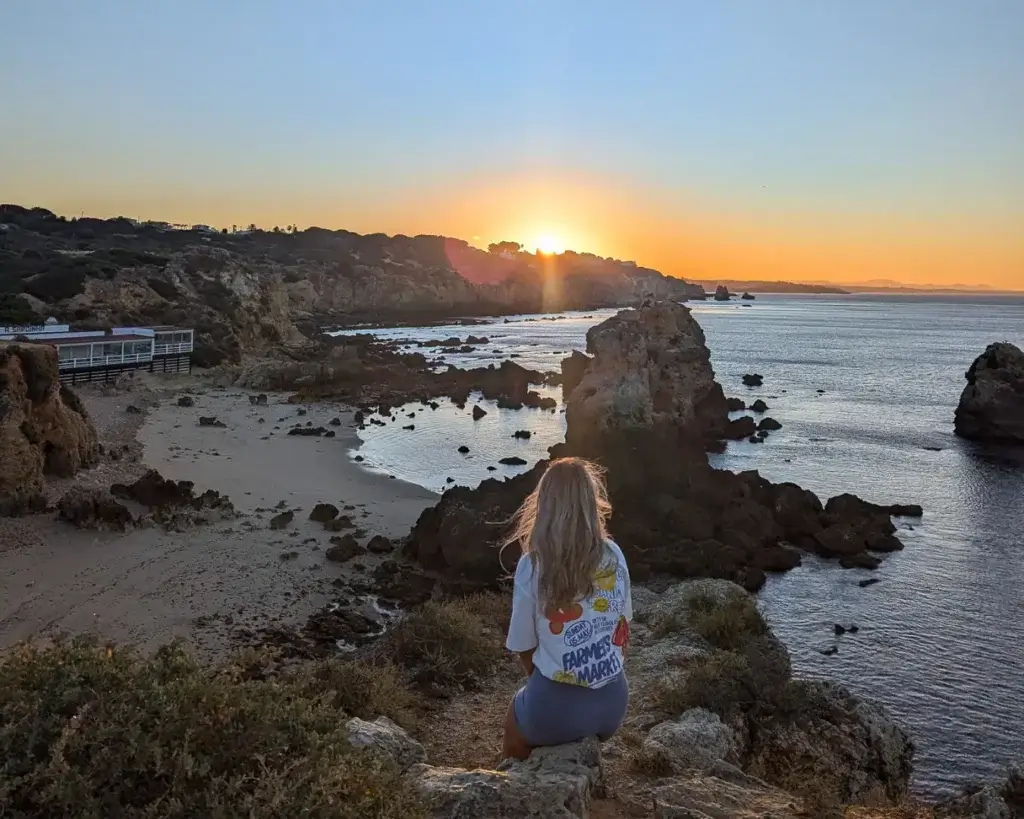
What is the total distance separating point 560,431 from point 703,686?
29.6 m

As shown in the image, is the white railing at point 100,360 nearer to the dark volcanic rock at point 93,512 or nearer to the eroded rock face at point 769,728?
the dark volcanic rock at point 93,512

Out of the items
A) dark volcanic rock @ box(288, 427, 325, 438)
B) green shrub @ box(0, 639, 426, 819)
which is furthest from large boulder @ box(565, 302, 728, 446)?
green shrub @ box(0, 639, 426, 819)

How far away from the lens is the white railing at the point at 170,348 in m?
43.0

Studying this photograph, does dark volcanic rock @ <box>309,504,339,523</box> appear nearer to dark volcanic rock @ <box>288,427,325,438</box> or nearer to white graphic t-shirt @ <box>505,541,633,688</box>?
dark volcanic rock @ <box>288,427,325,438</box>

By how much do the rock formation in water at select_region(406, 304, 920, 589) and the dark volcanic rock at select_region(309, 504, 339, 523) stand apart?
2.81 m

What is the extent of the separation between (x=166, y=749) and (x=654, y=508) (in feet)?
58.9

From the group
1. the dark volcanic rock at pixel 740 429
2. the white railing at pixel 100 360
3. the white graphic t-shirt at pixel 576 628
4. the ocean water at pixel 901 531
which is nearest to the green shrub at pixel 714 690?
the ocean water at pixel 901 531

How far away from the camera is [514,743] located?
517 cm

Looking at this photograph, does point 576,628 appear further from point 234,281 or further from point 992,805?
point 234,281

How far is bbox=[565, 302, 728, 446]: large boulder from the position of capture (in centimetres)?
3162

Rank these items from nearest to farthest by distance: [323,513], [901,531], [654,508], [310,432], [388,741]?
1. [388,741]
2. [323,513]
3. [654,508]
4. [901,531]
5. [310,432]

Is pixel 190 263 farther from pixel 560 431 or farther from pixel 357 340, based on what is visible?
pixel 560 431

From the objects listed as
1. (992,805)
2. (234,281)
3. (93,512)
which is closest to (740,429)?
(93,512)

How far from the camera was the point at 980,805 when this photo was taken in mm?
6891
